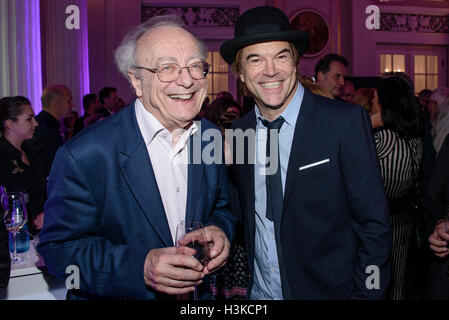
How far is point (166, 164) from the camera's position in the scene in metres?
1.59

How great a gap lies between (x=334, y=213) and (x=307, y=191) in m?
0.14

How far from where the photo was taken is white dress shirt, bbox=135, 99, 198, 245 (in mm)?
1561

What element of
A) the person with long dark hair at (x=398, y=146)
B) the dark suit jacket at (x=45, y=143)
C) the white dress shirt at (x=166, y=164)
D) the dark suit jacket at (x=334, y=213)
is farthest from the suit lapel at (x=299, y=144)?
the dark suit jacket at (x=45, y=143)

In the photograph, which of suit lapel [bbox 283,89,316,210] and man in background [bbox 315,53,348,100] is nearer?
suit lapel [bbox 283,89,316,210]

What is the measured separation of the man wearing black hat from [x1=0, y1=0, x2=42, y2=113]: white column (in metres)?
2.77

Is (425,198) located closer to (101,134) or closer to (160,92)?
(160,92)

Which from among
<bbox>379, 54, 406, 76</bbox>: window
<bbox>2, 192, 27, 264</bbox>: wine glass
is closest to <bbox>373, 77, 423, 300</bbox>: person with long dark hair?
<bbox>2, 192, 27, 264</bbox>: wine glass

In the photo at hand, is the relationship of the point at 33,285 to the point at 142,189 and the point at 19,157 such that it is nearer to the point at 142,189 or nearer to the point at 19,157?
the point at 142,189

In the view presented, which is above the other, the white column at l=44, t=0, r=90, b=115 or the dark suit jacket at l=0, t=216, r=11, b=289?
the white column at l=44, t=0, r=90, b=115

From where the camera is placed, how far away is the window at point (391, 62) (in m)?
10.0

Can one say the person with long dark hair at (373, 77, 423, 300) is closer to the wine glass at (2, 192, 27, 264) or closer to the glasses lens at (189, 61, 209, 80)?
the glasses lens at (189, 61, 209, 80)

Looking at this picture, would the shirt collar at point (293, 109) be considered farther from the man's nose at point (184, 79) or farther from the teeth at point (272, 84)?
the man's nose at point (184, 79)

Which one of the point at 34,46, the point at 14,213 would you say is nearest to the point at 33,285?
the point at 14,213

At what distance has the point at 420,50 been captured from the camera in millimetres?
10297
